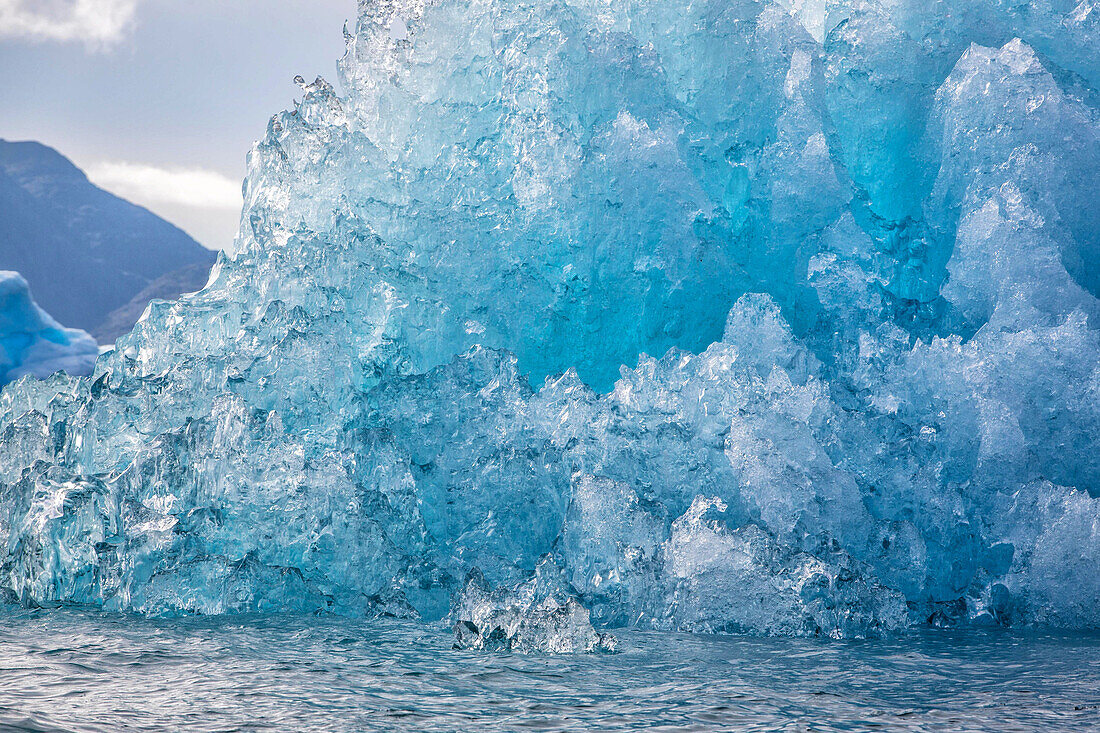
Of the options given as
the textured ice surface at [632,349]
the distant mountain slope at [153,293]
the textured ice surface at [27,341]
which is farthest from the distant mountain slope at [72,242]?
the textured ice surface at [632,349]

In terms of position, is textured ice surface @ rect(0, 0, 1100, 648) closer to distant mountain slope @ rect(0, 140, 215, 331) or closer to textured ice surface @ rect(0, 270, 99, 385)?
textured ice surface @ rect(0, 270, 99, 385)

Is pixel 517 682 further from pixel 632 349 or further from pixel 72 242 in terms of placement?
pixel 72 242

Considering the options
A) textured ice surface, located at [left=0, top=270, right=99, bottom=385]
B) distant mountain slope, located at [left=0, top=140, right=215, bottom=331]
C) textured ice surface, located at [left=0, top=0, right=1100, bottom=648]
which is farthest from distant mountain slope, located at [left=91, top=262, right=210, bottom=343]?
textured ice surface, located at [left=0, top=0, right=1100, bottom=648]

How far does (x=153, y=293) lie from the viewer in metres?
54.9

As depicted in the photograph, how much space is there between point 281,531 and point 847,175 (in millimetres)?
5386

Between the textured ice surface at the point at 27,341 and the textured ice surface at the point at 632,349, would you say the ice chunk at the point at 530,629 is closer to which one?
the textured ice surface at the point at 632,349

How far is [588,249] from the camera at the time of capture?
8266 millimetres

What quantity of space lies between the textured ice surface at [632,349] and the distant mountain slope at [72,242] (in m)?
52.5

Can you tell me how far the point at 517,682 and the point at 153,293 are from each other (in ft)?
181

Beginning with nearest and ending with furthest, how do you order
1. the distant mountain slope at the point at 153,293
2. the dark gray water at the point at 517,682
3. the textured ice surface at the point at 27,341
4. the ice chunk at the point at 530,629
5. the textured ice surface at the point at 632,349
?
the dark gray water at the point at 517,682, the ice chunk at the point at 530,629, the textured ice surface at the point at 632,349, the textured ice surface at the point at 27,341, the distant mountain slope at the point at 153,293

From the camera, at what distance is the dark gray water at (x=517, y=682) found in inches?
140

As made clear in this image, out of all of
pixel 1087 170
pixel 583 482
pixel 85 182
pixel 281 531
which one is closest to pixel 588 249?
pixel 583 482

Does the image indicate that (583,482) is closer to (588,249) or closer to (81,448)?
(588,249)

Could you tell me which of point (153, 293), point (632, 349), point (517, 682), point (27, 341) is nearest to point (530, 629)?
point (517, 682)
